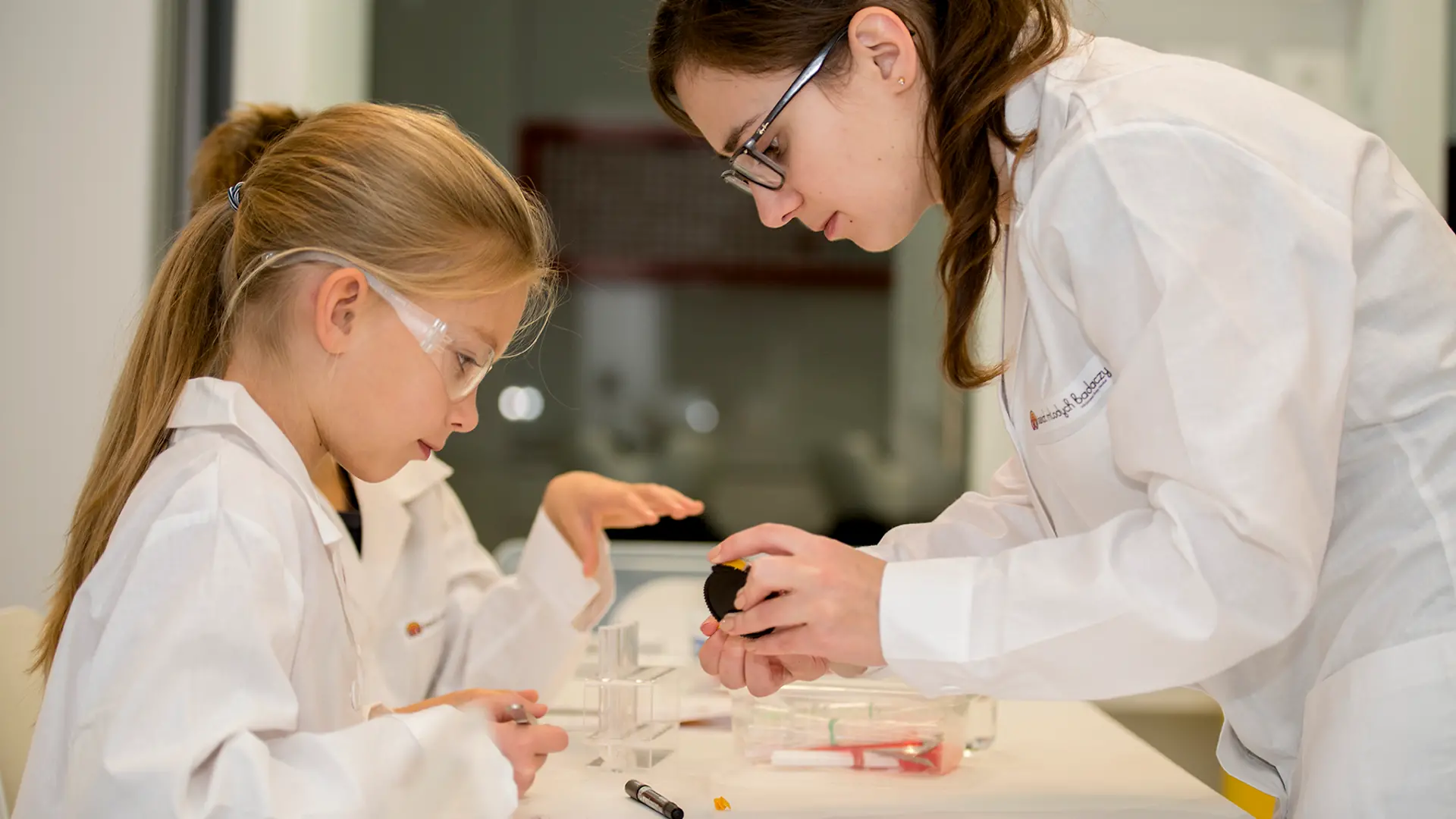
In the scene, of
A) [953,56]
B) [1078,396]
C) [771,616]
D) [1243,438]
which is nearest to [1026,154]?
[953,56]

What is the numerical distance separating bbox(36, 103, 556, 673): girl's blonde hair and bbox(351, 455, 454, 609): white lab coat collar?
20.0 inches

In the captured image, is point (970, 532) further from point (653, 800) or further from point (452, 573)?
point (452, 573)

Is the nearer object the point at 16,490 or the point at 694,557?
the point at 16,490

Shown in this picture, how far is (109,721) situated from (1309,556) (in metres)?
0.81

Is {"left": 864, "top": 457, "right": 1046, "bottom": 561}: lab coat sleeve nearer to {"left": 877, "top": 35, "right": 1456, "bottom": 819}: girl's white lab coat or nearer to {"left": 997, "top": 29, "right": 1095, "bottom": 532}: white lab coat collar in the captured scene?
{"left": 997, "top": 29, "right": 1095, "bottom": 532}: white lab coat collar

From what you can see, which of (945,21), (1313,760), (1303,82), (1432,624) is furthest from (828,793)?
(1303,82)

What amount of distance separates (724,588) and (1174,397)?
0.40 m

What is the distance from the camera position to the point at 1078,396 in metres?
0.95

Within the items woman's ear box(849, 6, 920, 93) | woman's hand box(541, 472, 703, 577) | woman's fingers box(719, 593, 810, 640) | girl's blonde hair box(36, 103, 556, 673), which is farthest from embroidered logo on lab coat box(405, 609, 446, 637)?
woman's ear box(849, 6, 920, 93)

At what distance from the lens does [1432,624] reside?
84 cm

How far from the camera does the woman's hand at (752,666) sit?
108cm

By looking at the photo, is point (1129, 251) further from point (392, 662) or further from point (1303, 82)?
point (1303, 82)

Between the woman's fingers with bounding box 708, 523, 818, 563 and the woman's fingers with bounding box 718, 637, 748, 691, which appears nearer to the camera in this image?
the woman's fingers with bounding box 708, 523, 818, 563

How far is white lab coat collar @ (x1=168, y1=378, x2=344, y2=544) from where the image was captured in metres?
0.99
